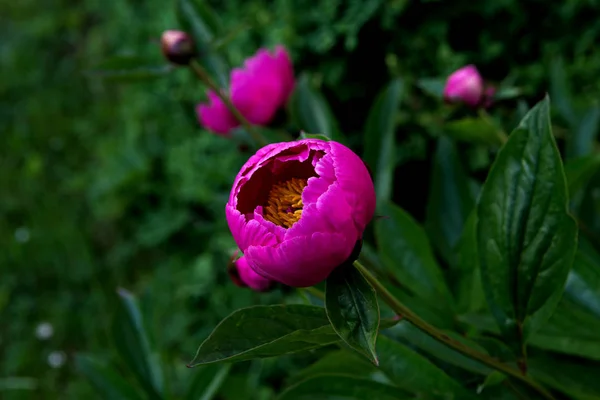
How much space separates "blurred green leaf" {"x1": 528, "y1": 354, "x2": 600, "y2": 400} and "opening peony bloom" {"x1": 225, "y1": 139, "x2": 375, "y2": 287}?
41cm

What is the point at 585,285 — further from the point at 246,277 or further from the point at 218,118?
the point at 218,118

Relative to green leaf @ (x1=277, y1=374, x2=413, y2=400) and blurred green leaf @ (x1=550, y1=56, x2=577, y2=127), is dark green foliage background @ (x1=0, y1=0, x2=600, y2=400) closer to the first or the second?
blurred green leaf @ (x1=550, y1=56, x2=577, y2=127)

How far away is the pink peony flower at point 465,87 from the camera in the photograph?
0.95m

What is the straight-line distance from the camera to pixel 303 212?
0.58 metres

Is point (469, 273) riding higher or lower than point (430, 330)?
lower

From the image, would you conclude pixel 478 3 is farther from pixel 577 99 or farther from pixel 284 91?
pixel 284 91

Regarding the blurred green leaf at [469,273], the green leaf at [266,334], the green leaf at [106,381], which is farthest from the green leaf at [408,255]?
the green leaf at [106,381]

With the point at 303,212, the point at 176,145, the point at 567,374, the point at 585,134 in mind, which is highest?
the point at 303,212

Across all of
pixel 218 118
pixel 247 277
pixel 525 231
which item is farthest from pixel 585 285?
pixel 218 118

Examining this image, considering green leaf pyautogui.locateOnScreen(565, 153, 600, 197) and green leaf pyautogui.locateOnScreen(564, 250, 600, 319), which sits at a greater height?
green leaf pyautogui.locateOnScreen(565, 153, 600, 197)

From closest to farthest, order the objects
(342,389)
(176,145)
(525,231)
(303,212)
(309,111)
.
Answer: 1. (303,212)
2. (525,231)
3. (342,389)
4. (309,111)
5. (176,145)

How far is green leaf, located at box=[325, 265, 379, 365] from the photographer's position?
0.56 m

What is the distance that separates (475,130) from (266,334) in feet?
1.64

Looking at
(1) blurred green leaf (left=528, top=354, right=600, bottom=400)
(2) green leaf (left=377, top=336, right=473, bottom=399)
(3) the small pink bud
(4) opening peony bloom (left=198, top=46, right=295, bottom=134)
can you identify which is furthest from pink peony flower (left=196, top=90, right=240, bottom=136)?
(1) blurred green leaf (left=528, top=354, right=600, bottom=400)
